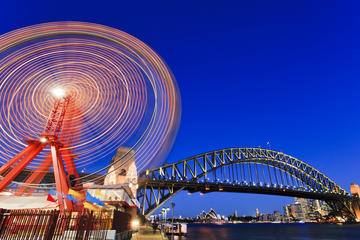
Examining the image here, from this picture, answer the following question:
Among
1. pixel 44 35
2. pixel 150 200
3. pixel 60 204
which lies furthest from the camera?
pixel 150 200

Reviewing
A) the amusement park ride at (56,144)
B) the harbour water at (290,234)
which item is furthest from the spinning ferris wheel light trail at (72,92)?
the harbour water at (290,234)

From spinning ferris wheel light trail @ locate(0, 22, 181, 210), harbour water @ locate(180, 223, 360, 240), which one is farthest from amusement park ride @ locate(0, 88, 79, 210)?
harbour water @ locate(180, 223, 360, 240)

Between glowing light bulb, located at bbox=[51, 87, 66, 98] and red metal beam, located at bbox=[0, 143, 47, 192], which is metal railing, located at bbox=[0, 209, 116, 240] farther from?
glowing light bulb, located at bbox=[51, 87, 66, 98]

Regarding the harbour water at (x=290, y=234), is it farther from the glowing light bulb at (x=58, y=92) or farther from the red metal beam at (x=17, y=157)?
the glowing light bulb at (x=58, y=92)

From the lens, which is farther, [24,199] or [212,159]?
[212,159]

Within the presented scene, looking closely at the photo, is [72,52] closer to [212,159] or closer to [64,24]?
[64,24]

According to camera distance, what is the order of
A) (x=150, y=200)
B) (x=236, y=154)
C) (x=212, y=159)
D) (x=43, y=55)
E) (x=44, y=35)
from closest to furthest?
(x=44, y=35) → (x=43, y=55) → (x=150, y=200) → (x=212, y=159) → (x=236, y=154)

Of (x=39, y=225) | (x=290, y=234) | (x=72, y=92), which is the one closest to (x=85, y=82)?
(x=72, y=92)

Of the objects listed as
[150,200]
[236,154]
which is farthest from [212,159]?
[150,200]
